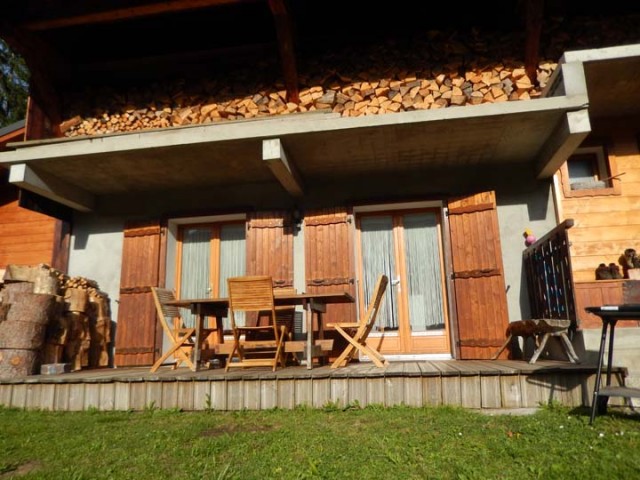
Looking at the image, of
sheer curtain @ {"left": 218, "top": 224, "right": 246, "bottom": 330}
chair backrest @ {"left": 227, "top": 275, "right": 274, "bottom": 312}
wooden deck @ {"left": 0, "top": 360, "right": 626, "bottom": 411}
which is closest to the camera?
wooden deck @ {"left": 0, "top": 360, "right": 626, "bottom": 411}

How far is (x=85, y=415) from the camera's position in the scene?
3.85m

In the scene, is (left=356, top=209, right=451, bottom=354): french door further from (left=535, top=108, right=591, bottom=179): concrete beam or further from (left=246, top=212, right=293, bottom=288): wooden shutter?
(left=535, top=108, right=591, bottom=179): concrete beam

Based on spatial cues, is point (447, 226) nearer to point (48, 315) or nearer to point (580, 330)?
point (580, 330)

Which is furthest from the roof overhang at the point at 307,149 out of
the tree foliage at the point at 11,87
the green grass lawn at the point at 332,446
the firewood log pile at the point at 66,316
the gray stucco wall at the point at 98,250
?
the tree foliage at the point at 11,87

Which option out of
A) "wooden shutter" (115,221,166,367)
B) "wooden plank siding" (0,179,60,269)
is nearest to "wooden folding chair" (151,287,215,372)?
"wooden shutter" (115,221,166,367)

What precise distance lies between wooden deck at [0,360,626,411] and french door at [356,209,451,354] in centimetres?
188

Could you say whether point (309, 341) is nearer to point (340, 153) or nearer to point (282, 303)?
point (282, 303)

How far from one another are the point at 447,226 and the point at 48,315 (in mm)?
4483

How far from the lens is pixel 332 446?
2.71 meters

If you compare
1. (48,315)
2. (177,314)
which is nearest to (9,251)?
(48,315)

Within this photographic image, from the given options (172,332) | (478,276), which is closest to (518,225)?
(478,276)

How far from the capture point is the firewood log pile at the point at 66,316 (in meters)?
5.09

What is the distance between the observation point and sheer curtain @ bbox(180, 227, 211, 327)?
6.30m

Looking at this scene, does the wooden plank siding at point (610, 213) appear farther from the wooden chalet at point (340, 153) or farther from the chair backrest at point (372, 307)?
the chair backrest at point (372, 307)
